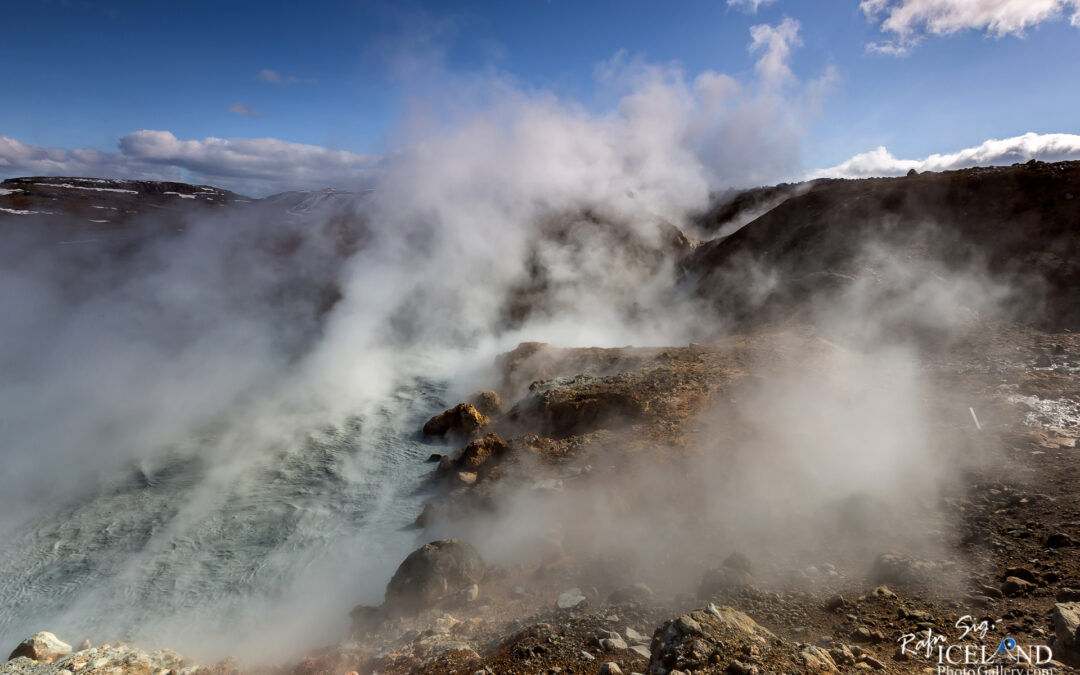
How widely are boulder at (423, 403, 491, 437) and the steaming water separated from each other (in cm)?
59

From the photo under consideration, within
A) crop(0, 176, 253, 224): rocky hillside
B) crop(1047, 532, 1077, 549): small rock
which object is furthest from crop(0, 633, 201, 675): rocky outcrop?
crop(0, 176, 253, 224): rocky hillside

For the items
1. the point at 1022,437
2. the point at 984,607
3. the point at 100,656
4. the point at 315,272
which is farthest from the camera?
the point at 315,272

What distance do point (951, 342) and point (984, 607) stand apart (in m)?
8.03

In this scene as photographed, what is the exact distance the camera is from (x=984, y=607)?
3.82 meters

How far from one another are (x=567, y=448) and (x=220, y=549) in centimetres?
552

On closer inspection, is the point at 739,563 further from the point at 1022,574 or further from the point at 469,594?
the point at 469,594

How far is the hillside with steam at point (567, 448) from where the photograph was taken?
4.55m

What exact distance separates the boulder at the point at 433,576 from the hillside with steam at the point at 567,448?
1.5 inches

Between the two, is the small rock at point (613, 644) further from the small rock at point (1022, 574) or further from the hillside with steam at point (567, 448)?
the small rock at point (1022, 574)

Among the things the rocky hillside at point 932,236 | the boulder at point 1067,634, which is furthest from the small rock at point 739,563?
the rocky hillside at point 932,236

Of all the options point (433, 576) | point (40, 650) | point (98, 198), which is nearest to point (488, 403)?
point (433, 576)

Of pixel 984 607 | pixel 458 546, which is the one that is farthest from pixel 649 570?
pixel 984 607

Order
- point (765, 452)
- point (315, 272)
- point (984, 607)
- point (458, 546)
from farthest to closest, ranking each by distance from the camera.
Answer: point (315, 272), point (765, 452), point (458, 546), point (984, 607)

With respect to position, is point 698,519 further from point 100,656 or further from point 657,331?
point 657,331
